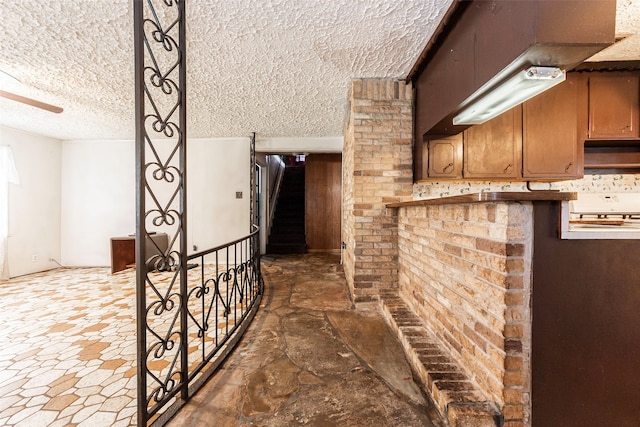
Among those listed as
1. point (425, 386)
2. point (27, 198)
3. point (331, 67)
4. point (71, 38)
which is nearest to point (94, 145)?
point (27, 198)

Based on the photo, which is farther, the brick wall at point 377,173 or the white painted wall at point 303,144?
the white painted wall at point 303,144

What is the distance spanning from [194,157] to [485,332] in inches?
195

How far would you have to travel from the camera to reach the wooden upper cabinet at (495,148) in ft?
8.10

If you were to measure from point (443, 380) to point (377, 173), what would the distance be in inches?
70.2

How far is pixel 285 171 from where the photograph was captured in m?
8.32

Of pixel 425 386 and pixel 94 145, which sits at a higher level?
pixel 94 145

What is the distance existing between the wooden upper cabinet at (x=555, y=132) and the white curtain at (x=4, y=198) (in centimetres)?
706

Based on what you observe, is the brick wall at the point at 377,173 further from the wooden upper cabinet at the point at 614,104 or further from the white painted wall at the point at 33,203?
the white painted wall at the point at 33,203

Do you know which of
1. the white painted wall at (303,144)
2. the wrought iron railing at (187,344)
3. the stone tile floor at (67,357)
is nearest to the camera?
the wrought iron railing at (187,344)

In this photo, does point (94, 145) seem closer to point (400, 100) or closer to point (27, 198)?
point (27, 198)

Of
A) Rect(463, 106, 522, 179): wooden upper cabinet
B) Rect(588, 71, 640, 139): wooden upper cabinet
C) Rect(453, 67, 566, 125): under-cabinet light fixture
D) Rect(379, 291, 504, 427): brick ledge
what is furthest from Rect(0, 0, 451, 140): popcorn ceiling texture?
Rect(379, 291, 504, 427): brick ledge

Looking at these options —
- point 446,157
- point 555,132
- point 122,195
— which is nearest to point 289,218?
point 122,195

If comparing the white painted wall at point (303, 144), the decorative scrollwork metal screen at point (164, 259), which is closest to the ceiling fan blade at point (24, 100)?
the decorative scrollwork metal screen at point (164, 259)

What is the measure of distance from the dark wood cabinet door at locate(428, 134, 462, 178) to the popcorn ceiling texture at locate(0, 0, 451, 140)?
0.80 metres
